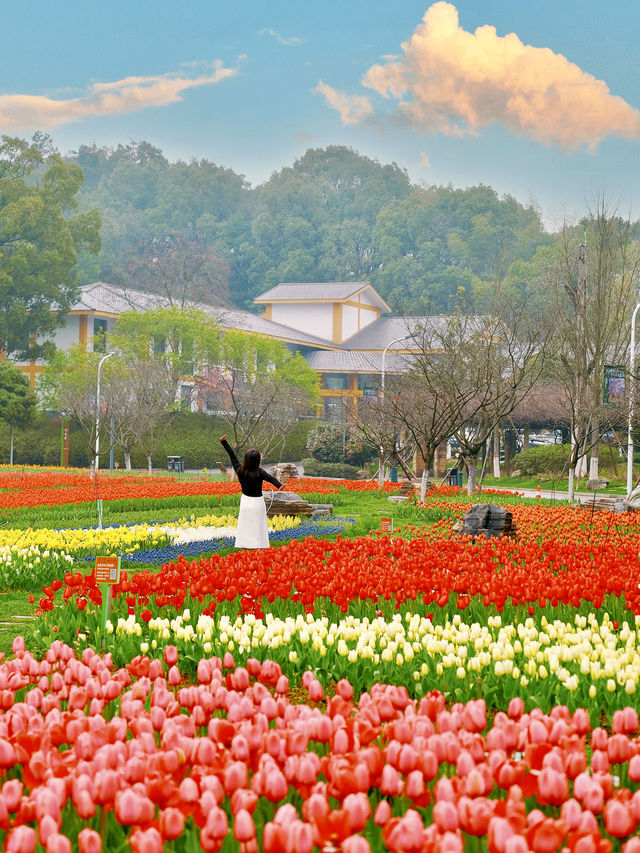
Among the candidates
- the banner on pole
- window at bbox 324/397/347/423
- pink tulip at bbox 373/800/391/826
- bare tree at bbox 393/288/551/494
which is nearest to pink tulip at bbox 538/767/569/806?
pink tulip at bbox 373/800/391/826

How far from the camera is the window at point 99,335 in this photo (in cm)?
5156

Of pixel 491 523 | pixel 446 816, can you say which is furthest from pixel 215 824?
pixel 491 523

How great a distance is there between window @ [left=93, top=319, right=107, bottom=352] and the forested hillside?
21864 mm

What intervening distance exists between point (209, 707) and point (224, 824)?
1.54 m

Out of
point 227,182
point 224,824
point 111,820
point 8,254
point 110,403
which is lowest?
point 111,820

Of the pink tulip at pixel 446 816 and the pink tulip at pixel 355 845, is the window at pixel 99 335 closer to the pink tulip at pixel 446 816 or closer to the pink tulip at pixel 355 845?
the pink tulip at pixel 446 816

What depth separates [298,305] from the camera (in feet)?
245

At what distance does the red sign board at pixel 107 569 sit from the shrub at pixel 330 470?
36.8 m

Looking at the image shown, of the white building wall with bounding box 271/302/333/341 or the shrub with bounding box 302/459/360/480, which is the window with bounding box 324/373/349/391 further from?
the shrub with bounding box 302/459/360/480

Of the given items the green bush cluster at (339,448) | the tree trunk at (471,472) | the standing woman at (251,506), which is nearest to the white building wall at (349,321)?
the green bush cluster at (339,448)

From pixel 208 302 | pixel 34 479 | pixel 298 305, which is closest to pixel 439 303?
pixel 298 305

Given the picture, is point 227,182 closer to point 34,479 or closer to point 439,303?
point 439,303

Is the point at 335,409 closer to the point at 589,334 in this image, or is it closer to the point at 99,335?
the point at 99,335

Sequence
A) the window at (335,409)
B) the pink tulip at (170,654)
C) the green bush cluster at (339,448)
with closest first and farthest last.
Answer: the pink tulip at (170,654) → the green bush cluster at (339,448) → the window at (335,409)
